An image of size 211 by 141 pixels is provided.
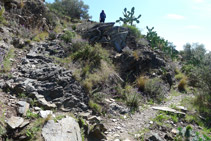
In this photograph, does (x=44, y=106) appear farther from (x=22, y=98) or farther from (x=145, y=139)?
(x=145, y=139)

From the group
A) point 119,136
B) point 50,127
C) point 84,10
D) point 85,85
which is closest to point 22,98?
point 50,127

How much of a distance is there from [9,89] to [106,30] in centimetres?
789

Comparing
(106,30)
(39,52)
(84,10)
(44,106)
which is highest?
(84,10)

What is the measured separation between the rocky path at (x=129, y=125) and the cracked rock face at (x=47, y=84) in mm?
1043

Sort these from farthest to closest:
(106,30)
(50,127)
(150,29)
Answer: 1. (150,29)
2. (106,30)
3. (50,127)

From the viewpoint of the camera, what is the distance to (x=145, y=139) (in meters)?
4.21

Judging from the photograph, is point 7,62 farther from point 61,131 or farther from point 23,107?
point 61,131

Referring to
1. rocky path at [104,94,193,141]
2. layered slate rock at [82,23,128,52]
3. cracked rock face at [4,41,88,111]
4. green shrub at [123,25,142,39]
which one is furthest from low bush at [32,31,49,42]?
green shrub at [123,25,142,39]

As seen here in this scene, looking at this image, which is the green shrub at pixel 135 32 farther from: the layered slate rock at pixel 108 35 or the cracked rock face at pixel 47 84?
the cracked rock face at pixel 47 84

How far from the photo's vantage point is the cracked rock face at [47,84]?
15.1 feet

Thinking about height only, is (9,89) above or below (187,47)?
below

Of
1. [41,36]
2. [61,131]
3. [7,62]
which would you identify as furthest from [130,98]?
[41,36]

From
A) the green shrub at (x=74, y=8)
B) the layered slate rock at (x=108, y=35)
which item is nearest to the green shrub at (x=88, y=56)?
the layered slate rock at (x=108, y=35)

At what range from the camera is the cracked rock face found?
182 inches
